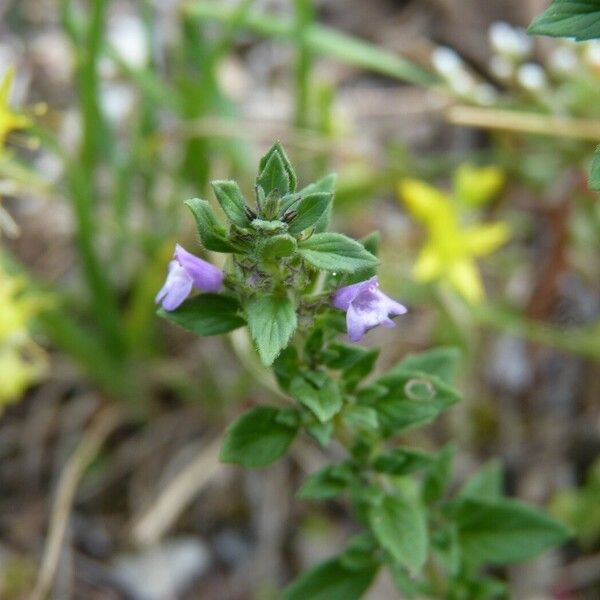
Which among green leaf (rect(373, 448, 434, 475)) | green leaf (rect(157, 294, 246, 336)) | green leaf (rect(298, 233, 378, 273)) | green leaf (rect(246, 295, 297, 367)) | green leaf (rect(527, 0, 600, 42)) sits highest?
green leaf (rect(527, 0, 600, 42))

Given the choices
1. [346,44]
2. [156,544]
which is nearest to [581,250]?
[346,44]

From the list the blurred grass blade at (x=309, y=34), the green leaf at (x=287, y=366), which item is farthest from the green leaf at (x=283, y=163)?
the blurred grass blade at (x=309, y=34)

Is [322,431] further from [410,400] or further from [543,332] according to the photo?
[543,332]

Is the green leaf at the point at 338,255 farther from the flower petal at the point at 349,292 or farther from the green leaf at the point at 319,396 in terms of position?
the green leaf at the point at 319,396

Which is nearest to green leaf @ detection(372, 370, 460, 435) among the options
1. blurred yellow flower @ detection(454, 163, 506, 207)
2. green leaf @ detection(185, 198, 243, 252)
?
green leaf @ detection(185, 198, 243, 252)

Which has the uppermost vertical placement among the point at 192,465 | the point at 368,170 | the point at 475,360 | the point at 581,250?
the point at 368,170

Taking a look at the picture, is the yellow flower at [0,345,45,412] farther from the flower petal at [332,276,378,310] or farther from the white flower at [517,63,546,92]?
the white flower at [517,63,546,92]

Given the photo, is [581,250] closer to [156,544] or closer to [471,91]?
[471,91]
